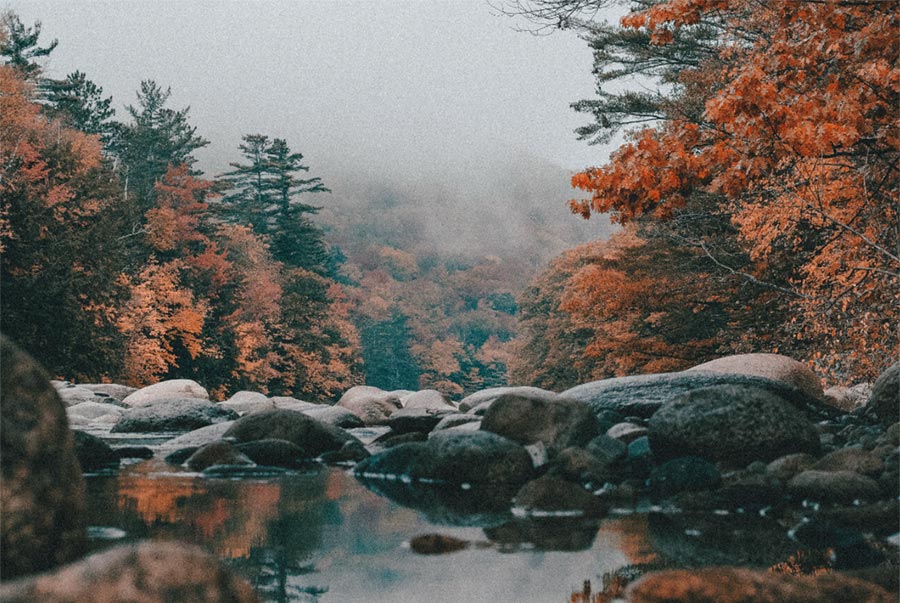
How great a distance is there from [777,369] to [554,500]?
8691mm

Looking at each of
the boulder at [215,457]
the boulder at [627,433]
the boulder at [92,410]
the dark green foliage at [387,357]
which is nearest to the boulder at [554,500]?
the boulder at [627,433]

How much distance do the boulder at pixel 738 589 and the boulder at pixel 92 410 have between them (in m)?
13.6

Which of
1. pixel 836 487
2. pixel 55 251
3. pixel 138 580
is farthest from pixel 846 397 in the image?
pixel 55 251

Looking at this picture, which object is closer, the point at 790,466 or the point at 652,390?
the point at 790,466

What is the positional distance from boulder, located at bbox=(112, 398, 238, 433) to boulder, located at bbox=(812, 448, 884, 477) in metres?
8.94

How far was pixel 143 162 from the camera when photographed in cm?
4625

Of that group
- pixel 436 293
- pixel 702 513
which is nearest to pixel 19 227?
pixel 702 513

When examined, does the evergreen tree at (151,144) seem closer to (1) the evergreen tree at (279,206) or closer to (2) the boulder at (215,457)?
(1) the evergreen tree at (279,206)

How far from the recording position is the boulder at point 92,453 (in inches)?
278

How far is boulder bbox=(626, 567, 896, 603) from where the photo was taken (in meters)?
2.58

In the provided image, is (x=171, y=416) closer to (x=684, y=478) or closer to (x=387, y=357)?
(x=684, y=478)

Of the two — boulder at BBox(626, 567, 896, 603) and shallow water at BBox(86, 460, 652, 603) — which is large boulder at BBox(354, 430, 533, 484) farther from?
boulder at BBox(626, 567, 896, 603)

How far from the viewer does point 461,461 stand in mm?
6453

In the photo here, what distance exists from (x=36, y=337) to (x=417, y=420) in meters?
15.6
